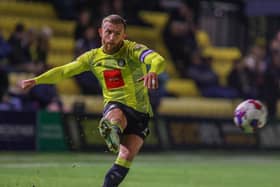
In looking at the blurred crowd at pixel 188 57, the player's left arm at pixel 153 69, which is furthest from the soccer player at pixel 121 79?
the blurred crowd at pixel 188 57

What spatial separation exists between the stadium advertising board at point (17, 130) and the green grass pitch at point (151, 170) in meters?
0.43

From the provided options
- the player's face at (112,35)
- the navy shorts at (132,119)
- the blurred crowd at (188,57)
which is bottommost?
the blurred crowd at (188,57)

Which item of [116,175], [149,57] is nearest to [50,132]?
[116,175]

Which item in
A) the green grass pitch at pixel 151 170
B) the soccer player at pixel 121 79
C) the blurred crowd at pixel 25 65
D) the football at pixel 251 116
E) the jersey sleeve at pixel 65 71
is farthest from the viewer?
the blurred crowd at pixel 25 65

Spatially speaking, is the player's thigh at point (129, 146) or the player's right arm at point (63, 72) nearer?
the player's thigh at point (129, 146)

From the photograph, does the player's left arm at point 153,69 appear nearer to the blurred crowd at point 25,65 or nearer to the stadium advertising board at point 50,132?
the stadium advertising board at point 50,132

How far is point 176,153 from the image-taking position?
2225cm

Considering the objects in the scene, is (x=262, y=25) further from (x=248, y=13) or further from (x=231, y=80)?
(x=231, y=80)

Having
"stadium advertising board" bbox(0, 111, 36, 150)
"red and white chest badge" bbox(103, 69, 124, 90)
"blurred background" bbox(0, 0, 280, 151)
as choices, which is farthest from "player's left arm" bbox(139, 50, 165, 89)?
"blurred background" bbox(0, 0, 280, 151)

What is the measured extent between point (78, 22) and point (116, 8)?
124cm

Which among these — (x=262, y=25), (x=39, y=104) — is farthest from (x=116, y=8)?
(x=262, y=25)

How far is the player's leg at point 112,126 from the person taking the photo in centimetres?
1062

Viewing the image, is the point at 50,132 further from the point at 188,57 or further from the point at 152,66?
the point at 152,66

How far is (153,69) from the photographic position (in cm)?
1048
